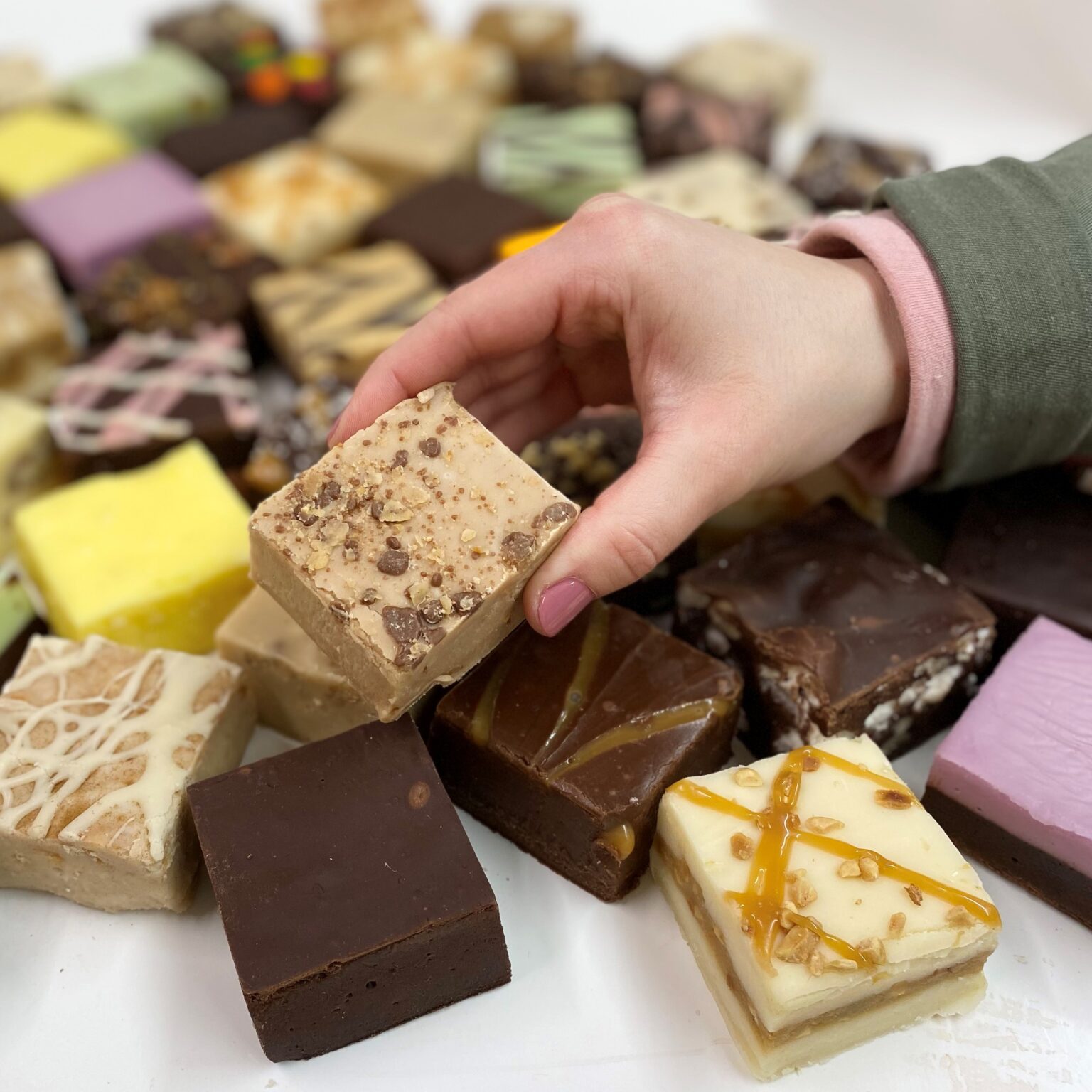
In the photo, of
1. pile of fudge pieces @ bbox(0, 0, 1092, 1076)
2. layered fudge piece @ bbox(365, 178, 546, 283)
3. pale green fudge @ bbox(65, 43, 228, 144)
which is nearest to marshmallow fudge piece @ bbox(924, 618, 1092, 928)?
pile of fudge pieces @ bbox(0, 0, 1092, 1076)

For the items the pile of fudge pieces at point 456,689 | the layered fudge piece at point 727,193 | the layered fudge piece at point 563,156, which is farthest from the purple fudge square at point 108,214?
the layered fudge piece at point 727,193

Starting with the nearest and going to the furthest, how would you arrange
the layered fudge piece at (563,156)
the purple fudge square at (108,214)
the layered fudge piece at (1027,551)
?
the layered fudge piece at (1027,551), the purple fudge square at (108,214), the layered fudge piece at (563,156)

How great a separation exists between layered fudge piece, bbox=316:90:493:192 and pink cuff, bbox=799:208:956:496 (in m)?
1.82

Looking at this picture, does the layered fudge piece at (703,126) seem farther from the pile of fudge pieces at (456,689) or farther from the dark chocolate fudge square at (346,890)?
the dark chocolate fudge square at (346,890)

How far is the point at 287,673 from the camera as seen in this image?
1.97 m

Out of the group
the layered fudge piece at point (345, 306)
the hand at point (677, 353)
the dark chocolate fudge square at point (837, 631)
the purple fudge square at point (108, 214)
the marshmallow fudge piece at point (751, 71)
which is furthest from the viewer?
the marshmallow fudge piece at point (751, 71)

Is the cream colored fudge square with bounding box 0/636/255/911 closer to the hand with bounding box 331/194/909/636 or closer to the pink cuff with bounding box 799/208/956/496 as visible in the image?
the hand with bounding box 331/194/909/636

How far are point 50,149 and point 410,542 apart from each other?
2825mm

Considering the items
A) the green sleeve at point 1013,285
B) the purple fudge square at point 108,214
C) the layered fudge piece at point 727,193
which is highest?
the green sleeve at point 1013,285

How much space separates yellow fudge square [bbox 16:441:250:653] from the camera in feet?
6.98

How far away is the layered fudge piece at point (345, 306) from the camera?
267 centimetres

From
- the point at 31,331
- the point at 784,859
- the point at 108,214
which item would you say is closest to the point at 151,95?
the point at 108,214

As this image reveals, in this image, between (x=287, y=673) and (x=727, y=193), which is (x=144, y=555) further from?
(x=727, y=193)

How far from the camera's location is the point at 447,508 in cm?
164
